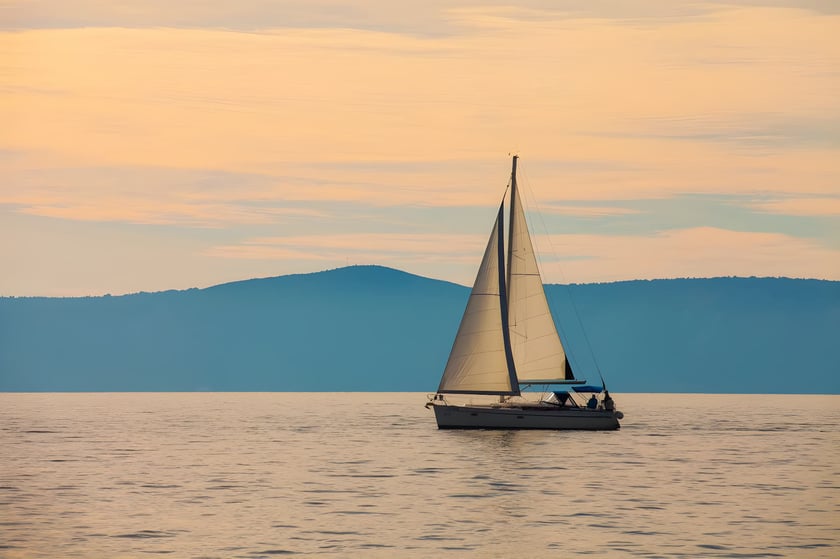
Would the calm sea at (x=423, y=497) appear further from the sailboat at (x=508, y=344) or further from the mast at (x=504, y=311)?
the mast at (x=504, y=311)

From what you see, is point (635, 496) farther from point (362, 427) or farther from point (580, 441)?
point (362, 427)

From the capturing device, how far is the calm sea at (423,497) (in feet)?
146

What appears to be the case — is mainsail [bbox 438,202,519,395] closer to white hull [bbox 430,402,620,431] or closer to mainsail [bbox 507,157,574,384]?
mainsail [bbox 507,157,574,384]

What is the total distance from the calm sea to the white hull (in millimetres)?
1294

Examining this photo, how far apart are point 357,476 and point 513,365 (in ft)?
76.4

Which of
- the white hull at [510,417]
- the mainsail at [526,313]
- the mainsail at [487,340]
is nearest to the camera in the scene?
the mainsail at [487,340]

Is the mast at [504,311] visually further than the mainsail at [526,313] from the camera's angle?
No

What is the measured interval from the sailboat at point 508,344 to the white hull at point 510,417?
0.21 ft

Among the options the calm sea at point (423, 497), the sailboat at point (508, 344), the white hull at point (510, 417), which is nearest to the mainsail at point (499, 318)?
the sailboat at point (508, 344)

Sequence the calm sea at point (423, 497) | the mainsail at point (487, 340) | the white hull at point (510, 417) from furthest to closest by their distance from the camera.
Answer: the white hull at point (510, 417)
the mainsail at point (487, 340)
the calm sea at point (423, 497)

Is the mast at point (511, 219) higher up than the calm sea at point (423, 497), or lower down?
higher up

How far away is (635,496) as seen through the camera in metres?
59.9

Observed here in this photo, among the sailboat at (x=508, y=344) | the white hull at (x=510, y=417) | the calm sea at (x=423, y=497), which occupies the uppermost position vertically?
the sailboat at (x=508, y=344)

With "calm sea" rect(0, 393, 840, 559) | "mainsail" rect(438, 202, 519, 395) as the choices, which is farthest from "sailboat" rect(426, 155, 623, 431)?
"calm sea" rect(0, 393, 840, 559)
